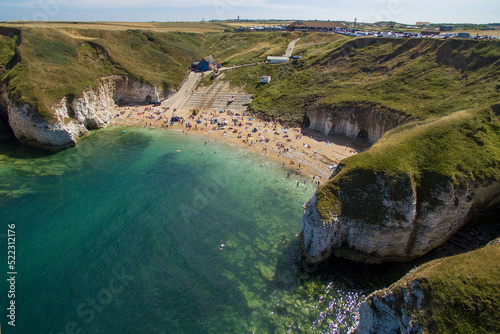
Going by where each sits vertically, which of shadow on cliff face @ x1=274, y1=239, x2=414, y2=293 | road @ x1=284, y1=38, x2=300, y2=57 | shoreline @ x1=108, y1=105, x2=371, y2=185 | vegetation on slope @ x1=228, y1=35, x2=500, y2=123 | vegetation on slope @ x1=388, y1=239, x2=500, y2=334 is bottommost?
shadow on cliff face @ x1=274, y1=239, x2=414, y2=293

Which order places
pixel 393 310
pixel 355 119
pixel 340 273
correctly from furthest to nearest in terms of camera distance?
pixel 355 119 → pixel 340 273 → pixel 393 310

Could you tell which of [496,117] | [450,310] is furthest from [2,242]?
[496,117]

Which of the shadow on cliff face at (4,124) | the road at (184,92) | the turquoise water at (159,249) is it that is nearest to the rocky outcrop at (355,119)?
the turquoise water at (159,249)

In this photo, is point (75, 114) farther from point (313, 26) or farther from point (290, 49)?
point (313, 26)

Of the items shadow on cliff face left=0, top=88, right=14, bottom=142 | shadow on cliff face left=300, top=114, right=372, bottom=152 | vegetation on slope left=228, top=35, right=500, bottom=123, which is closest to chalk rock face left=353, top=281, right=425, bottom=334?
vegetation on slope left=228, top=35, right=500, bottom=123

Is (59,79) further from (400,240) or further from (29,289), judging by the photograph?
(400,240)

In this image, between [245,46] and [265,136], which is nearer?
[265,136]

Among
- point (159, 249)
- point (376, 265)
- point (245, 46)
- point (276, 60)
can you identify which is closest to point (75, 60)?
point (276, 60)

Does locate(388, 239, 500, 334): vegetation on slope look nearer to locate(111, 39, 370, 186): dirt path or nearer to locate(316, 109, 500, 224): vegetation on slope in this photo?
locate(316, 109, 500, 224): vegetation on slope
